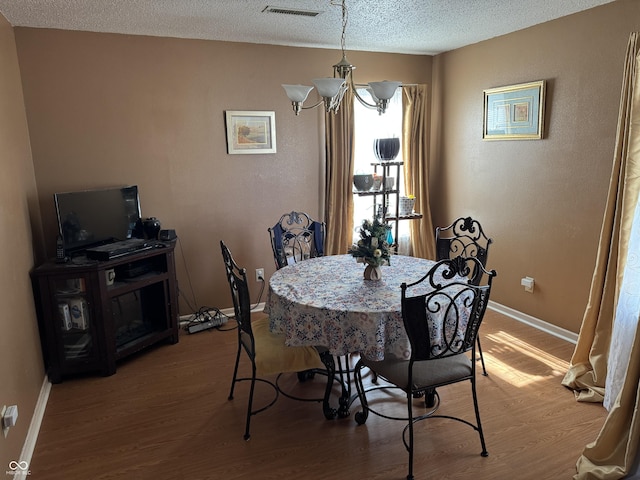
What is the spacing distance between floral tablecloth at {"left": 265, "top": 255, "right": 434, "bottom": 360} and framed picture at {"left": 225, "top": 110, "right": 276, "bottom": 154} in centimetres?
180

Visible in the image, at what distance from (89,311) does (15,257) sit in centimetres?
69

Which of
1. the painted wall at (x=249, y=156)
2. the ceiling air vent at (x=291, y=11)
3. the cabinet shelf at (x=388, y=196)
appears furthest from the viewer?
the cabinet shelf at (x=388, y=196)

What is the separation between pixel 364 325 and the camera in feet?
7.60

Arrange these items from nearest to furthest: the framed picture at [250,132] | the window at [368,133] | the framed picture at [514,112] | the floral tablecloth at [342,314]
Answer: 1. the floral tablecloth at [342,314]
2. the framed picture at [514,112]
3. the framed picture at [250,132]
4. the window at [368,133]

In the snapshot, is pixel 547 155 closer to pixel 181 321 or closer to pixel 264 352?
pixel 264 352

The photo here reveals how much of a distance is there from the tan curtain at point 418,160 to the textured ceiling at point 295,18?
709 mm

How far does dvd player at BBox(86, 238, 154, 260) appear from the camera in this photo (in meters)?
3.29

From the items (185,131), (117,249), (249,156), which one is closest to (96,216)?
(117,249)

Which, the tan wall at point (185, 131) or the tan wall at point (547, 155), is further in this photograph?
the tan wall at point (185, 131)

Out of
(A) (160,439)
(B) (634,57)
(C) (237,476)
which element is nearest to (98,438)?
(A) (160,439)

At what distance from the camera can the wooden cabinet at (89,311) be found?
10.4 ft

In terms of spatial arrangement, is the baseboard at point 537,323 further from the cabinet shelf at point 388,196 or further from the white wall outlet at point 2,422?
the white wall outlet at point 2,422

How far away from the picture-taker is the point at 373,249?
2.74 metres

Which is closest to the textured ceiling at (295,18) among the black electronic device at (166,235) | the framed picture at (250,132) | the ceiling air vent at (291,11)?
the ceiling air vent at (291,11)
